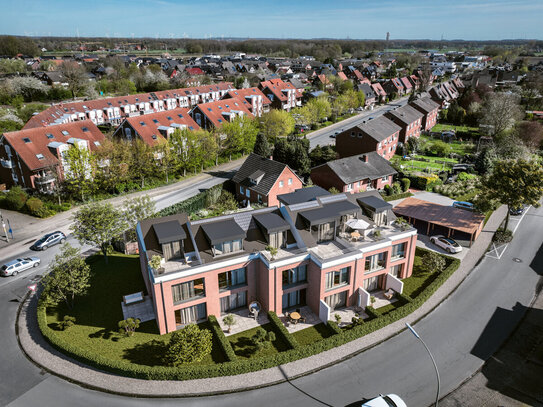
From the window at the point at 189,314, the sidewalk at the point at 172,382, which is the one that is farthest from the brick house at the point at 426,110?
the window at the point at 189,314

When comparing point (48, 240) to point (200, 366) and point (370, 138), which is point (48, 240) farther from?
point (370, 138)

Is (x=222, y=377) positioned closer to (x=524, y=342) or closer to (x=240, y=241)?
(x=240, y=241)

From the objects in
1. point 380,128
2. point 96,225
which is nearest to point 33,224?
point 96,225

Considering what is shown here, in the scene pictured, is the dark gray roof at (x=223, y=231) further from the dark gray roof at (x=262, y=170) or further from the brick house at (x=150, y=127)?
the brick house at (x=150, y=127)

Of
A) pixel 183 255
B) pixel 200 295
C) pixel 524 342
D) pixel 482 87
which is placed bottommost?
Result: pixel 524 342

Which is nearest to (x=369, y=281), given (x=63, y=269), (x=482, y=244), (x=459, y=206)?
(x=482, y=244)


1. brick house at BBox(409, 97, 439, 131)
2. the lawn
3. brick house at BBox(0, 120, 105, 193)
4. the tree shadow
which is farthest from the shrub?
brick house at BBox(409, 97, 439, 131)
